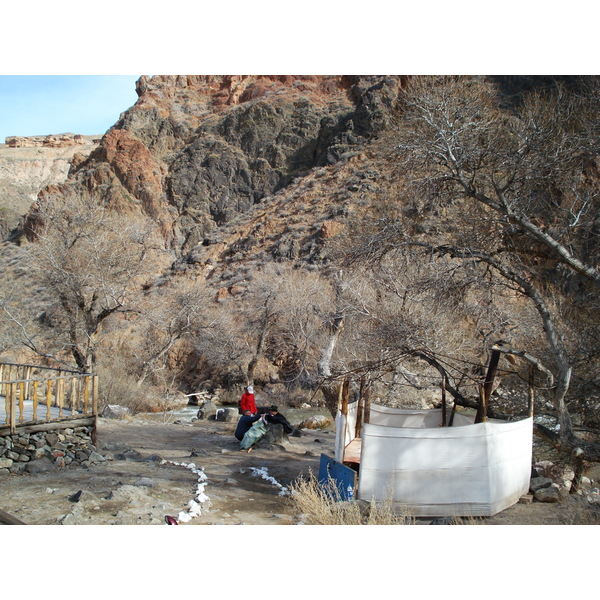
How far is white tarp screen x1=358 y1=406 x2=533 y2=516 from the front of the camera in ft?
20.9

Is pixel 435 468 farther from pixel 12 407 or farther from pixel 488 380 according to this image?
pixel 12 407

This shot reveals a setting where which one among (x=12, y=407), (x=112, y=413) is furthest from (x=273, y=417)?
(x=112, y=413)

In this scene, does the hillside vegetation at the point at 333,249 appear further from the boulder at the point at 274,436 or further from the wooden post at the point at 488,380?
the boulder at the point at 274,436

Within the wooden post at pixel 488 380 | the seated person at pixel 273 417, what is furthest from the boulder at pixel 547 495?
the seated person at pixel 273 417

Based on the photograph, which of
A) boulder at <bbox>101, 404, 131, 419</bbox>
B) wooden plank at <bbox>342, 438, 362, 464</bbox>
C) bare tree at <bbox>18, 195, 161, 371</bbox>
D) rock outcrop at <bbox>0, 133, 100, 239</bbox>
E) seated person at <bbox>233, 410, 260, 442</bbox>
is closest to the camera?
wooden plank at <bbox>342, 438, 362, 464</bbox>

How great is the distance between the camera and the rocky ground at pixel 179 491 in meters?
6.45

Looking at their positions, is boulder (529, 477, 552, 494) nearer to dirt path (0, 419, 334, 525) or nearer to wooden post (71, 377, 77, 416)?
dirt path (0, 419, 334, 525)

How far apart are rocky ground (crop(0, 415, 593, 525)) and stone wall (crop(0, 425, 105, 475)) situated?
8.8 inches

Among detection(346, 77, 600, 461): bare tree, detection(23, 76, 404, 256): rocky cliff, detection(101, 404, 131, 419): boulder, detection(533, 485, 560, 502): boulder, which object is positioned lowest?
detection(101, 404, 131, 419): boulder

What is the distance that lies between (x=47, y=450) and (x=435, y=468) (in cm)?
634

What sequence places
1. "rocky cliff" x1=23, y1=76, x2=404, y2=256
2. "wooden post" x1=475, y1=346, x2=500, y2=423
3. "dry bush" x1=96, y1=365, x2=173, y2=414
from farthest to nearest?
"rocky cliff" x1=23, y1=76, x2=404, y2=256 < "dry bush" x1=96, y1=365, x2=173, y2=414 < "wooden post" x1=475, y1=346, x2=500, y2=423

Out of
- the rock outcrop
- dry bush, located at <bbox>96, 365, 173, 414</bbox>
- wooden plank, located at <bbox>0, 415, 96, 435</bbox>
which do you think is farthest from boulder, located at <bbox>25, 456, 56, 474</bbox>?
the rock outcrop

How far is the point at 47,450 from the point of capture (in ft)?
29.9

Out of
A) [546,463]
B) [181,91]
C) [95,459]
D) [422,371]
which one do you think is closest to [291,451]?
[95,459]
